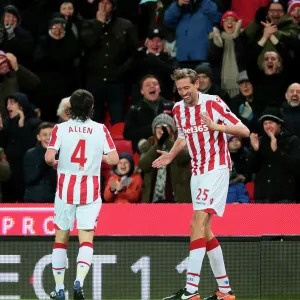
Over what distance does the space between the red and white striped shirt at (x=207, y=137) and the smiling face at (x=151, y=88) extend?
14.9 feet

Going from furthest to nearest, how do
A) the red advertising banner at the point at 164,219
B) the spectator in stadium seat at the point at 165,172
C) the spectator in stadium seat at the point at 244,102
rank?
the spectator in stadium seat at the point at 244,102
the spectator in stadium seat at the point at 165,172
the red advertising banner at the point at 164,219

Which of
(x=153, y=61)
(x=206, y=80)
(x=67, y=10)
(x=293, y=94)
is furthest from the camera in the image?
(x=67, y=10)

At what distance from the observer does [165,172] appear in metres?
14.3

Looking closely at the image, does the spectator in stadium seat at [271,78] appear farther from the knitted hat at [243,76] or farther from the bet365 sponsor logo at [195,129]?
the bet365 sponsor logo at [195,129]

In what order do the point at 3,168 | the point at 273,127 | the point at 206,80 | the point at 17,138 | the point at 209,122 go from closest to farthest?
the point at 209,122 → the point at 273,127 → the point at 3,168 → the point at 17,138 → the point at 206,80

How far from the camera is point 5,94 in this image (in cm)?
1625

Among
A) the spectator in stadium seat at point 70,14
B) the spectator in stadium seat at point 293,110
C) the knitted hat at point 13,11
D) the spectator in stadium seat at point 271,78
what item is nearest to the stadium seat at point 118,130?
the spectator in stadium seat at point 70,14

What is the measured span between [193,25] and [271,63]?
1414mm

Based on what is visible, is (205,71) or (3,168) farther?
(205,71)

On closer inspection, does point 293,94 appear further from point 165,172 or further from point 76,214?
point 76,214

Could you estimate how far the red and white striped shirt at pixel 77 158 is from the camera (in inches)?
416

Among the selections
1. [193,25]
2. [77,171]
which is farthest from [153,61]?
[77,171]

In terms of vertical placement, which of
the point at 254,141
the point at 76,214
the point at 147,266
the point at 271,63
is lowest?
the point at 147,266

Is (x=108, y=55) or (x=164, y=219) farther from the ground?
(x=108, y=55)
